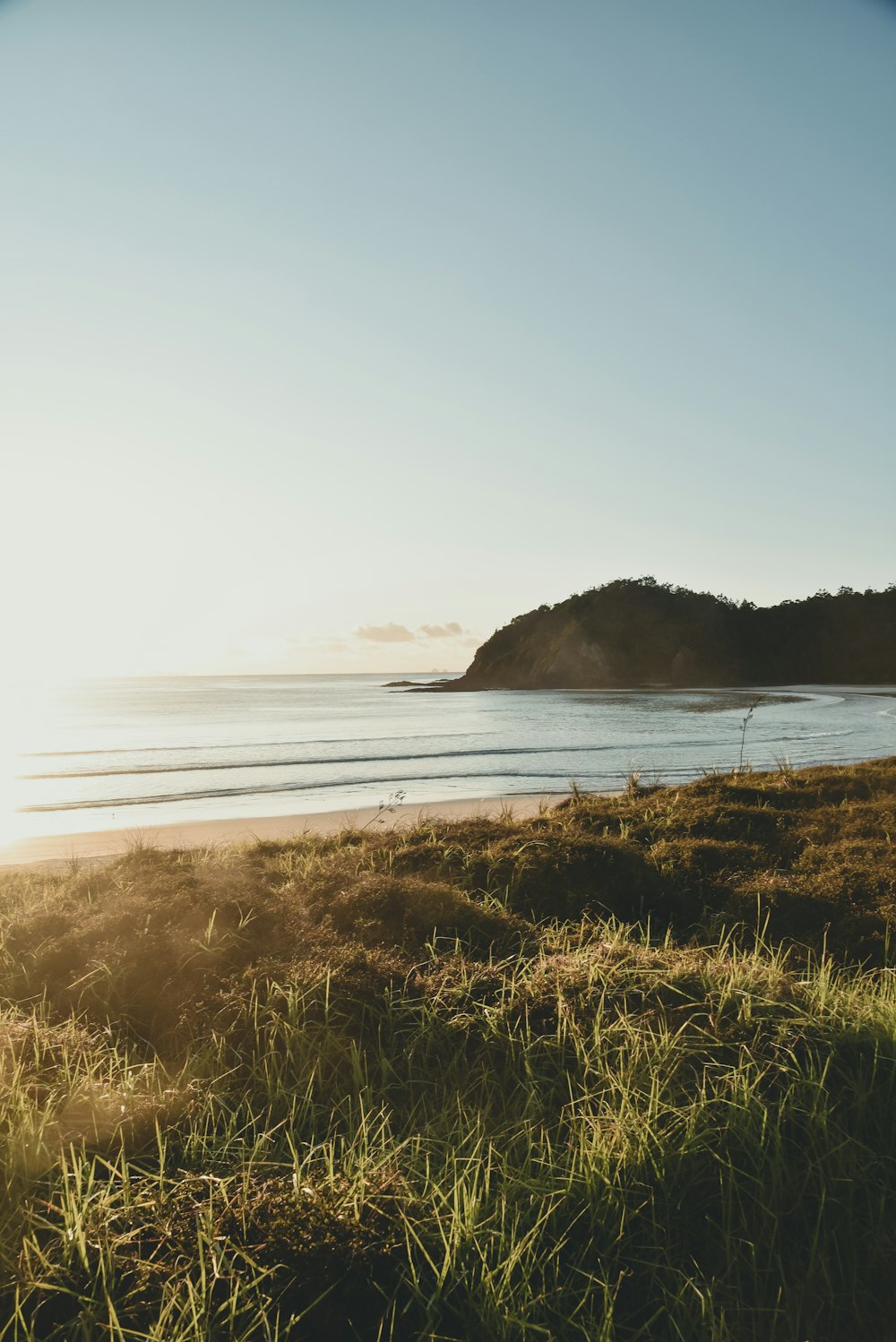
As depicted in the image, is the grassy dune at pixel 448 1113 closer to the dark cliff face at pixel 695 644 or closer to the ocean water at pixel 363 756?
the ocean water at pixel 363 756

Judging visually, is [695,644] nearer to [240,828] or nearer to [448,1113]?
[240,828]

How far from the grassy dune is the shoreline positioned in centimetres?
654

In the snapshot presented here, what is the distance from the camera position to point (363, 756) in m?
25.0

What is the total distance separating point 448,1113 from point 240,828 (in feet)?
36.6

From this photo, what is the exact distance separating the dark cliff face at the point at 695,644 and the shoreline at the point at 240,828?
76.5m

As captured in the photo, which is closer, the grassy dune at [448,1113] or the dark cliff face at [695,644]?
the grassy dune at [448,1113]

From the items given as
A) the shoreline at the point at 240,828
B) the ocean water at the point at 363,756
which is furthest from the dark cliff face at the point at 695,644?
the shoreline at the point at 240,828

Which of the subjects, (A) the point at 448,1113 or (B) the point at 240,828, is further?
(B) the point at 240,828

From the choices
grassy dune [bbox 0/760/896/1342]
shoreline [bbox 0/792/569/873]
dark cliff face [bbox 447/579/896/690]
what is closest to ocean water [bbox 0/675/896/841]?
shoreline [bbox 0/792/569/873]

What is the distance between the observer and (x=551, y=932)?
441 cm

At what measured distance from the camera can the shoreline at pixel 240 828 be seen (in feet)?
37.9

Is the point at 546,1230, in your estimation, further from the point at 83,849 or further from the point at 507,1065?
the point at 83,849

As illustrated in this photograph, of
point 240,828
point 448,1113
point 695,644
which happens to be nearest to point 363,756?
point 240,828

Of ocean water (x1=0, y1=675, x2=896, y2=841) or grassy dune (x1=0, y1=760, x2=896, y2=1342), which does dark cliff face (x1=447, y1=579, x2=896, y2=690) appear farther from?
grassy dune (x1=0, y1=760, x2=896, y2=1342)
